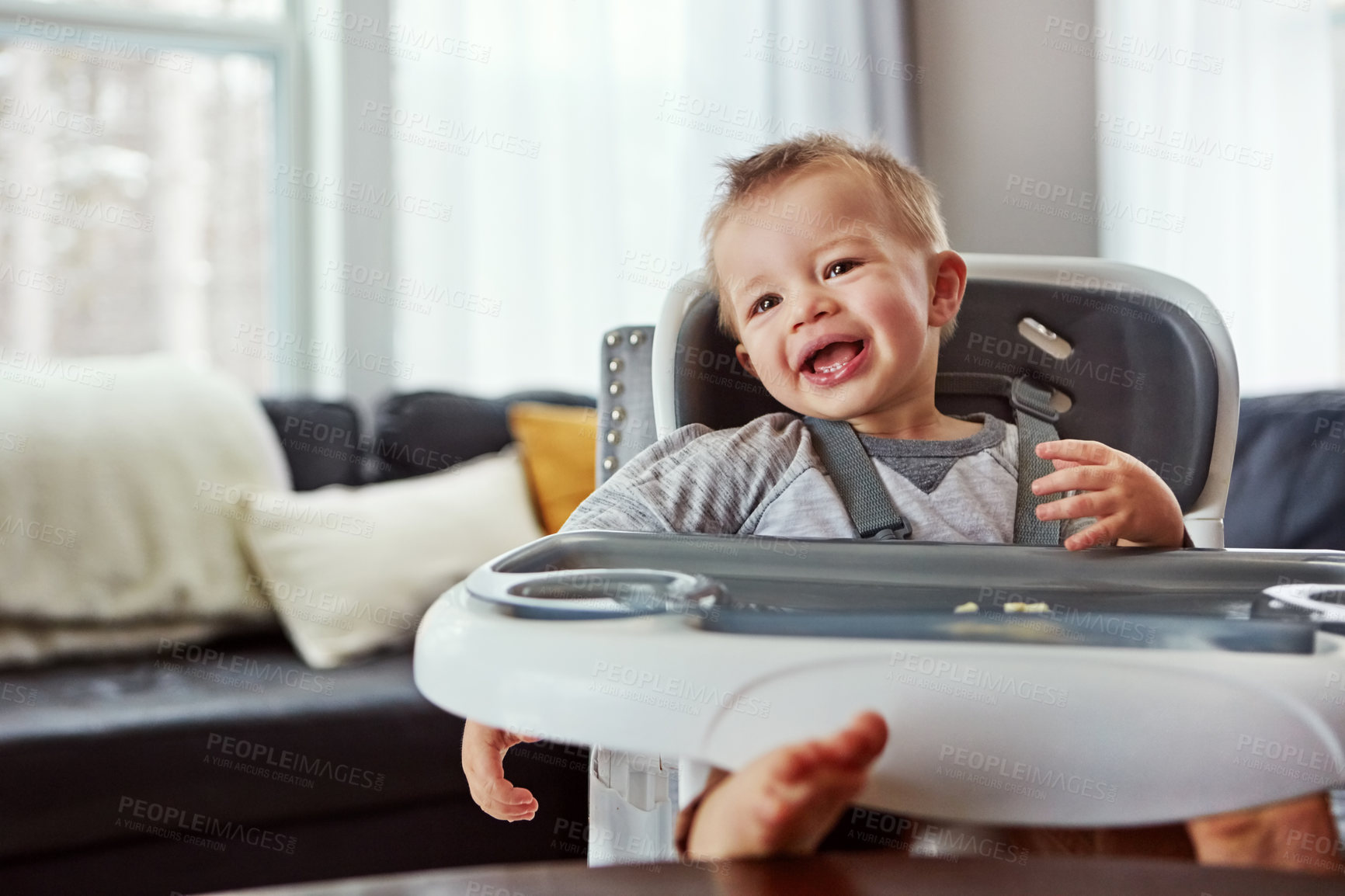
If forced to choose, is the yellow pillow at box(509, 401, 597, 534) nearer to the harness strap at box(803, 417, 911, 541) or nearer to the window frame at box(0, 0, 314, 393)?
the harness strap at box(803, 417, 911, 541)

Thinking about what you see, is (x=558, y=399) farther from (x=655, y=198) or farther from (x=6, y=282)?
(x=6, y=282)

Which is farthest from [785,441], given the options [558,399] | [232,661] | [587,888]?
[232,661]

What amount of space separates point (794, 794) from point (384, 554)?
2.15 feet

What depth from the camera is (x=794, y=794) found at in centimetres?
19

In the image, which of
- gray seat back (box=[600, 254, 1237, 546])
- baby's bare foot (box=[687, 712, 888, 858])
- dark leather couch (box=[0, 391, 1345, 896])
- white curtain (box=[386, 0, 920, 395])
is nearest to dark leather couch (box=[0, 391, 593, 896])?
dark leather couch (box=[0, 391, 1345, 896])

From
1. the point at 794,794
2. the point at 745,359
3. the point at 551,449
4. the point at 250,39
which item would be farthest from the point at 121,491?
the point at 794,794

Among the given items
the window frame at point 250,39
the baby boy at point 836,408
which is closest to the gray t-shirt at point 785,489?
the baby boy at point 836,408

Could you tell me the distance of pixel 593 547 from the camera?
261 mm

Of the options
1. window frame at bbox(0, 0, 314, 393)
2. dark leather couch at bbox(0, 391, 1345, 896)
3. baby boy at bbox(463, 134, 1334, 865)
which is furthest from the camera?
window frame at bbox(0, 0, 314, 393)

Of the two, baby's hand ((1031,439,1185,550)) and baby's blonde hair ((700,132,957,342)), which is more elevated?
baby's blonde hair ((700,132,957,342))

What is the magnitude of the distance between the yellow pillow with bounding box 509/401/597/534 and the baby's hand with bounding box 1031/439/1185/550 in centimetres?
23

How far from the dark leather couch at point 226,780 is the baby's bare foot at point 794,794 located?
49cm

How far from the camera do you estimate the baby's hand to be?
28cm

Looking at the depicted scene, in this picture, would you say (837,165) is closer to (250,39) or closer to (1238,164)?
(1238,164)
